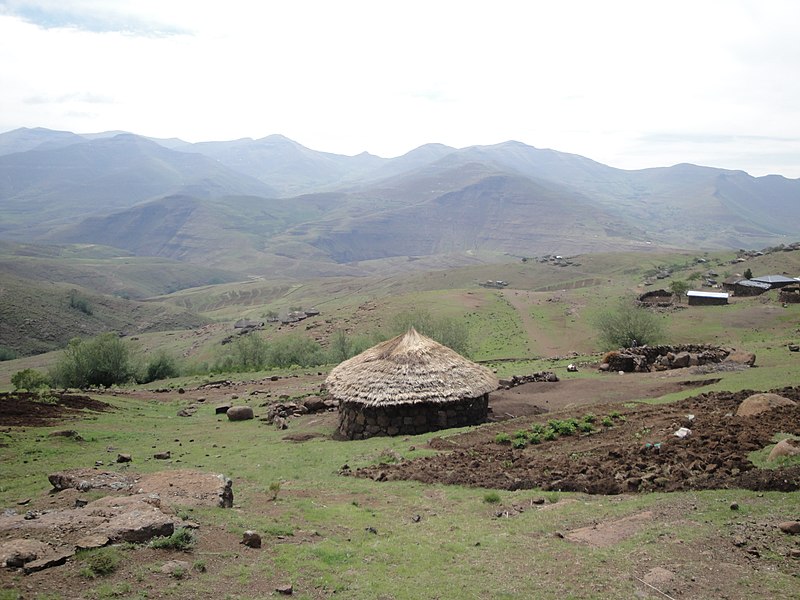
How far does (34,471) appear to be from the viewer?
16.0m

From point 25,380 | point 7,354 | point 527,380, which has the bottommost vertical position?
point 7,354

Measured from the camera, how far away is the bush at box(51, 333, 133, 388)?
41.7m

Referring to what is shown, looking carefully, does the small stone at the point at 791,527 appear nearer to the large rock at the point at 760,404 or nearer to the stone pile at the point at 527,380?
the large rock at the point at 760,404

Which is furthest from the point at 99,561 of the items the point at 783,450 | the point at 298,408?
the point at 298,408

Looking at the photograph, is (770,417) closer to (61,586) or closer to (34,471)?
(61,586)

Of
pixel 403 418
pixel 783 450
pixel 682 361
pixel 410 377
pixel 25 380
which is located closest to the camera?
pixel 783 450

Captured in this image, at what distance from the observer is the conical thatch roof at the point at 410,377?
22.3 meters

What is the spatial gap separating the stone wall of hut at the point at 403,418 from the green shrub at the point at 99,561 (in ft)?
46.0

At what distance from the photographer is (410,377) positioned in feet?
75.0

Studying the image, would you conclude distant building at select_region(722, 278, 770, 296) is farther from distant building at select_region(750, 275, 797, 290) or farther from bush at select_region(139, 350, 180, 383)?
bush at select_region(139, 350, 180, 383)

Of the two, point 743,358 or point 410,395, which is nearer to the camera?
point 410,395

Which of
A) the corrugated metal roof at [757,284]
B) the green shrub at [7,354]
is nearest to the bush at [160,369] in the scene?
the green shrub at [7,354]

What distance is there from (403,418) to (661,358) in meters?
16.9

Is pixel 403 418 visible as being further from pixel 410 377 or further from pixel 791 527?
pixel 791 527
